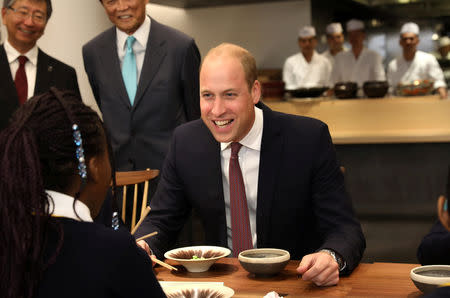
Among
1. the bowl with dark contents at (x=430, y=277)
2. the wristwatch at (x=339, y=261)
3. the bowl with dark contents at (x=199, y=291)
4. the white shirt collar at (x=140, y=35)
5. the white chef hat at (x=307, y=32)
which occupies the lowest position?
the wristwatch at (x=339, y=261)

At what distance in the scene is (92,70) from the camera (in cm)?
308

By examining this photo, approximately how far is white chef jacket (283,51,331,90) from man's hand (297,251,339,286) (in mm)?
5942

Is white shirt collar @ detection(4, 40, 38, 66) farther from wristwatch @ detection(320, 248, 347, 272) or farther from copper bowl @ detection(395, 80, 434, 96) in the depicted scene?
copper bowl @ detection(395, 80, 434, 96)

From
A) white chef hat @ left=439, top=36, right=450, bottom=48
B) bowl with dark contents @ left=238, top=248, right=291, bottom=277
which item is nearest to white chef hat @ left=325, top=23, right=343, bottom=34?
white chef hat @ left=439, top=36, right=450, bottom=48

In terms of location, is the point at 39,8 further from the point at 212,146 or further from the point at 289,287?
the point at 289,287

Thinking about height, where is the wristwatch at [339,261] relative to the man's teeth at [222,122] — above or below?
below

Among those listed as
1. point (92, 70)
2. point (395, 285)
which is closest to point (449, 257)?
point (395, 285)

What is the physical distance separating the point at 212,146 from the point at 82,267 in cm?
107

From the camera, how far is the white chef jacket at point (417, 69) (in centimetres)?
682

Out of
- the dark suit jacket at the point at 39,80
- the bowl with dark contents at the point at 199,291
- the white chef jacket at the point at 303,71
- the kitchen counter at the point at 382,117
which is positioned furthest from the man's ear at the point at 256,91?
the white chef jacket at the point at 303,71

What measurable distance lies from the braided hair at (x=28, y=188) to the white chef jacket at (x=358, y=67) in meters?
6.77

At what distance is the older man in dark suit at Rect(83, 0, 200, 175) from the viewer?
116 inches

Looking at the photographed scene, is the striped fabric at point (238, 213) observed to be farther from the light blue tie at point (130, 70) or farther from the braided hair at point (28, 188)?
the light blue tie at point (130, 70)

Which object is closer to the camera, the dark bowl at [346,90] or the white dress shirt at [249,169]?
the white dress shirt at [249,169]
